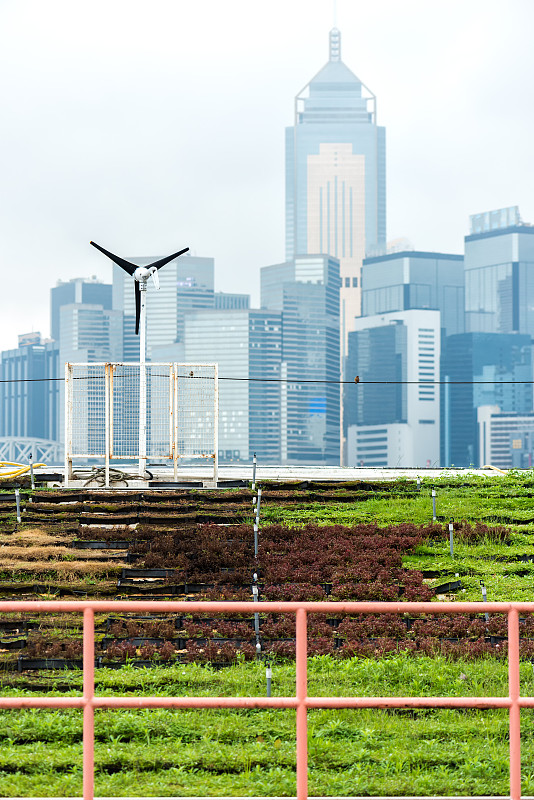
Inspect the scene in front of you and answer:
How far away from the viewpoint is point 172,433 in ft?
Result: 97.2

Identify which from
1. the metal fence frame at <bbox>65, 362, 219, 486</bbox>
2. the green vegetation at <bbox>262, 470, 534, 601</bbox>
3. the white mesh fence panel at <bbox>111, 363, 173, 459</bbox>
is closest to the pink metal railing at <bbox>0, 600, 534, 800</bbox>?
the green vegetation at <bbox>262, 470, 534, 601</bbox>

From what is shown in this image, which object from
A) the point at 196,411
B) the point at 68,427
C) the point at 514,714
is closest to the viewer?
the point at 514,714

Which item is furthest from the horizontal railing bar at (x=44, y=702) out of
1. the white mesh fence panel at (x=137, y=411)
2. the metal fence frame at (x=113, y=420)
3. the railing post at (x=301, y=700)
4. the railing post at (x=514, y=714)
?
the white mesh fence panel at (x=137, y=411)

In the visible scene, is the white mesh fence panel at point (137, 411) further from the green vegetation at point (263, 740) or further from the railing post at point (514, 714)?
the railing post at point (514, 714)

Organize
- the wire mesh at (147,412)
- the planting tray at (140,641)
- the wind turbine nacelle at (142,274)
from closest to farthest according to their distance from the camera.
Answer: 1. the planting tray at (140,641)
2. the wire mesh at (147,412)
3. the wind turbine nacelle at (142,274)

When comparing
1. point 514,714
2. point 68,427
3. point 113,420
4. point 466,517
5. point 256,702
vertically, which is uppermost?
point 113,420

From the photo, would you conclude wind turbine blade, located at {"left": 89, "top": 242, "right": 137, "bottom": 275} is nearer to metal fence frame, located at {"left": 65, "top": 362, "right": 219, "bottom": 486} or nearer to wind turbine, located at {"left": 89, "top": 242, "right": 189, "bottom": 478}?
wind turbine, located at {"left": 89, "top": 242, "right": 189, "bottom": 478}

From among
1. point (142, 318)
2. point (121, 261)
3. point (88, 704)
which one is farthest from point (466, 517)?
point (88, 704)

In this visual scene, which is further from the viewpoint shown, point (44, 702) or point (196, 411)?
point (196, 411)

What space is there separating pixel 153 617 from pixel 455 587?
5247 millimetres

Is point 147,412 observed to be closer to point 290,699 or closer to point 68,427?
point 68,427

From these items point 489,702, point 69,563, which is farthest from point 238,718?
point 69,563

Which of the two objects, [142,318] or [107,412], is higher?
[142,318]

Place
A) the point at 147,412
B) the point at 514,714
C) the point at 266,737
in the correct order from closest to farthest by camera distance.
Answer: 1. the point at 514,714
2. the point at 266,737
3. the point at 147,412
